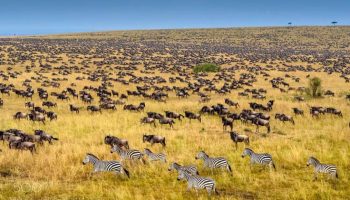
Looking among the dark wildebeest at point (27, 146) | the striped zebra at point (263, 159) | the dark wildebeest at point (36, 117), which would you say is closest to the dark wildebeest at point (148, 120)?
the dark wildebeest at point (36, 117)

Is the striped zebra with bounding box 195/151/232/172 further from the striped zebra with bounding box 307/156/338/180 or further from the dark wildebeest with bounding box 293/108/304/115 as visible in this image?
the dark wildebeest with bounding box 293/108/304/115

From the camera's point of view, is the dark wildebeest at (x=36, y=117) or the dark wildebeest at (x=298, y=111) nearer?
the dark wildebeest at (x=36, y=117)

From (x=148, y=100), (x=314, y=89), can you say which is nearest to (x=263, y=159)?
(x=148, y=100)

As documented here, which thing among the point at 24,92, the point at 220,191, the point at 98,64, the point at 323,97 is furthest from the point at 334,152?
the point at 98,64

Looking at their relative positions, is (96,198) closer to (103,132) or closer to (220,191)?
(220,191)

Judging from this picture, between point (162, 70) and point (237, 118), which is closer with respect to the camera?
point (237, 118)

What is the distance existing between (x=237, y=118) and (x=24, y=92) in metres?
24.2

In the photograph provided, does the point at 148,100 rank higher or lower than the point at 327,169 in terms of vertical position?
lower

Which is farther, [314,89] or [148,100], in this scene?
[314,89]

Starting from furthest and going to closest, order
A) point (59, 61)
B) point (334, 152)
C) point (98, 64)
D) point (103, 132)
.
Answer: point (59, 61), point (98, 64), point (103, 132), point (334, 152)

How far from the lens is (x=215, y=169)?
19078mm

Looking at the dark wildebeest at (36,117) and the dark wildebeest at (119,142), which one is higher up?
the dark wildebeest at (119,142)

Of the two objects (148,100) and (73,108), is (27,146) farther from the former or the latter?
(148,100)

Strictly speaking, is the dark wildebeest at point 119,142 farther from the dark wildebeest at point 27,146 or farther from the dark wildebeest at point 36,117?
the dark wildebeest at point 36,117
